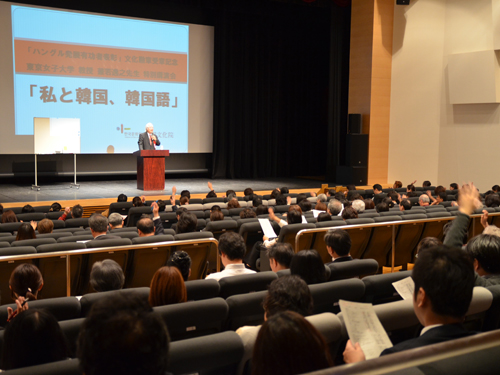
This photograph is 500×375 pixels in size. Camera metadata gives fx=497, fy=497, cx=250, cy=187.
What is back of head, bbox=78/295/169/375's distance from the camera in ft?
3.37

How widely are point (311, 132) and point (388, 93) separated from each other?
323 centimetres

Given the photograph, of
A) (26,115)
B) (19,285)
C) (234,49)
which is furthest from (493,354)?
(234,49)

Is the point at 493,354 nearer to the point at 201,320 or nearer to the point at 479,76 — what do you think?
the point at 201,320

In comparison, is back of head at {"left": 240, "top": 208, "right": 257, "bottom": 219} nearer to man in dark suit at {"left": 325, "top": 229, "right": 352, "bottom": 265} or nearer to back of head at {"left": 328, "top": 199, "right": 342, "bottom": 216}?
back of head at {"left": 328, "top": 199, "right": 342, "bottom": 216}

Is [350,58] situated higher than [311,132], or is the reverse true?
[350,58]

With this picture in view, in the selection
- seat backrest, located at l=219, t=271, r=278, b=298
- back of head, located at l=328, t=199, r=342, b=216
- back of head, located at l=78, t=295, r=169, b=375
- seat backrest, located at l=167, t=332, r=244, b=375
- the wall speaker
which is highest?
the wall speaker

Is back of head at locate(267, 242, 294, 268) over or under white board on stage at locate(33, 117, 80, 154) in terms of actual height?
under

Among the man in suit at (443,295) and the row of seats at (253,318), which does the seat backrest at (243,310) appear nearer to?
the row of seats at (253,318)

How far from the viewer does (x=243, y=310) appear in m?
2.53

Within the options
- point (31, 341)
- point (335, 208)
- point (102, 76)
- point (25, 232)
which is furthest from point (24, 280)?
point (102, 76)

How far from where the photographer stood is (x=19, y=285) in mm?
2824

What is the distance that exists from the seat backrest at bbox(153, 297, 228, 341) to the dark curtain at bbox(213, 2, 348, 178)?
37.0 ft

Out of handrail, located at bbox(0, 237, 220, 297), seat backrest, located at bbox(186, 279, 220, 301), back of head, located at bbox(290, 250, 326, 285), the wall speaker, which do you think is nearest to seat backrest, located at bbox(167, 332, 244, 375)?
seat backrest, located at bbox(186, 279, 220, 301)

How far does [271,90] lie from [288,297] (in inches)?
509
